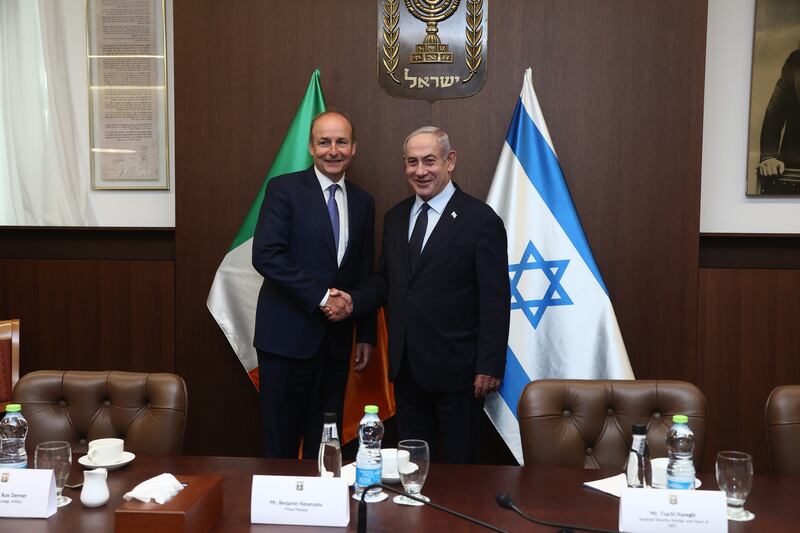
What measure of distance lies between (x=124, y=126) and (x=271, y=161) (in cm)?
82

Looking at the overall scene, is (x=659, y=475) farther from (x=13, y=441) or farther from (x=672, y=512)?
(x=13, y=441)

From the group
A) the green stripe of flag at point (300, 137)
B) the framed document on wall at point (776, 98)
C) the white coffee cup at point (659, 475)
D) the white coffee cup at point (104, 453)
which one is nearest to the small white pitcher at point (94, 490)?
the white coffee cup at point (104, 453)

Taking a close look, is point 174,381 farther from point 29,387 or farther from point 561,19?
point 561,19

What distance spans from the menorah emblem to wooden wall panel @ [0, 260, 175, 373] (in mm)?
1610

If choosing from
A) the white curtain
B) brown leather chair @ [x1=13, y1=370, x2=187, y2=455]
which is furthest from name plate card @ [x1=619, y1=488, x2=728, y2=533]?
the white curtain

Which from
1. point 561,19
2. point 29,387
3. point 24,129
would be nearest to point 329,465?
point 29,387

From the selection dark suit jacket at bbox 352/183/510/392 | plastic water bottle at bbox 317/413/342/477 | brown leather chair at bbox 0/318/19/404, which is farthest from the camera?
brown leather chair at bbox 0/318/19/404

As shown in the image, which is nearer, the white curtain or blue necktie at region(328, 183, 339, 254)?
blue necktie at region(328, 183, 339, 254)

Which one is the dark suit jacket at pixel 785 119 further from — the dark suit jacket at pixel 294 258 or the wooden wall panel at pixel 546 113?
the dark suit jacket at pixel 294 258

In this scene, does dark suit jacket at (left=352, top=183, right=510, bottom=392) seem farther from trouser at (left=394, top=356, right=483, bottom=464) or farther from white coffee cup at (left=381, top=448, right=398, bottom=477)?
white coffee cup at (left=381, top=448, right=398, bottom=477)

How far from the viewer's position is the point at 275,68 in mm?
3508

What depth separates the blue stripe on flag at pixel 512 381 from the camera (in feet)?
10.4

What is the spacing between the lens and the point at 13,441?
1775mm

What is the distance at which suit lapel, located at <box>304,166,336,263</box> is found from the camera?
3.03 m
